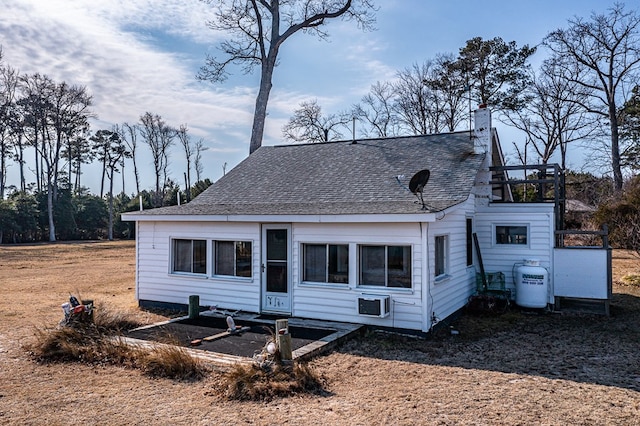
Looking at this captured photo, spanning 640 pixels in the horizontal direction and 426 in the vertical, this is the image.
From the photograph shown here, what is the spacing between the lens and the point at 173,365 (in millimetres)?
6391

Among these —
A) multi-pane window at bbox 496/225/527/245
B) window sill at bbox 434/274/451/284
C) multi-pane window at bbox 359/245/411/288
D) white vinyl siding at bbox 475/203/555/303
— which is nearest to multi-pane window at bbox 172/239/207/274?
multi-pane window at bbox 359/245/411/288

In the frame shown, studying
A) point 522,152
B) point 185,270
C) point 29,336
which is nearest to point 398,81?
point 522,152

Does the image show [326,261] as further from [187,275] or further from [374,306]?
[187,275]

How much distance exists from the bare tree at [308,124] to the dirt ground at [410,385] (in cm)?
2563

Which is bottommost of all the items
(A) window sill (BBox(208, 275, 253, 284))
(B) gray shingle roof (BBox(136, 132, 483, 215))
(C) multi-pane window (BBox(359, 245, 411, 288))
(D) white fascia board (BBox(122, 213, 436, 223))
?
(A) window sill (BBox(208, 275, 253, 284))

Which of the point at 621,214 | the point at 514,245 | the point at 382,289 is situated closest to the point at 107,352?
the point at 382,289

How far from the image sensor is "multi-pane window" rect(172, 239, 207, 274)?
1080 centimetres

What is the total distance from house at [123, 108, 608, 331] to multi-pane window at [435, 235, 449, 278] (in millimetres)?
30

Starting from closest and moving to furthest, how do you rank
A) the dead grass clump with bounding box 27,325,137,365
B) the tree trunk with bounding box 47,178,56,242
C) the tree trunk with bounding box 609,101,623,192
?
1. the dead grass clump with bounding box 27,325,137,365
2. the tree trunk with bounding box 609,101,623,192
3. the tree trunk with bounding box 47,178,56,242

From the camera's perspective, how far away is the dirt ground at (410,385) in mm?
4949

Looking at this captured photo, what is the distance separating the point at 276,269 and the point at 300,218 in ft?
4.66

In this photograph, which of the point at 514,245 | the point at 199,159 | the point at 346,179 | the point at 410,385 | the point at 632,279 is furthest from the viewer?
the point at 199,159

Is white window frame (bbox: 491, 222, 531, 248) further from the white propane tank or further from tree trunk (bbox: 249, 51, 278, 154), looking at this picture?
tree trunk (bbox: 249, 51, 278, 154)

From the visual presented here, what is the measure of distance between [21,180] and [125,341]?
4621cm
